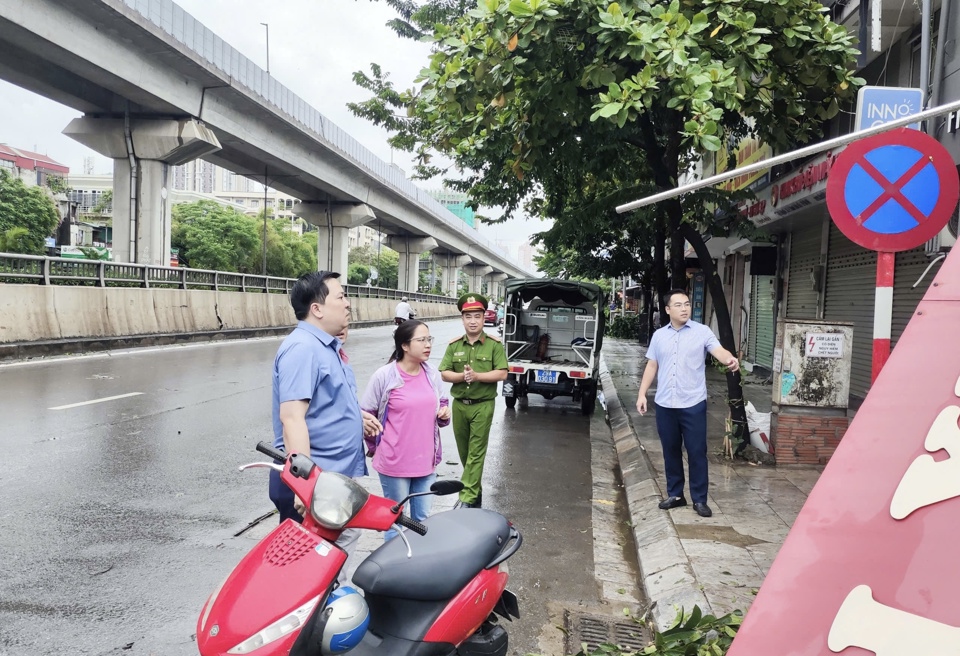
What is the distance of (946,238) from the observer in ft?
23.2

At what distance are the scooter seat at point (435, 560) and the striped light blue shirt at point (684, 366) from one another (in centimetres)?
330

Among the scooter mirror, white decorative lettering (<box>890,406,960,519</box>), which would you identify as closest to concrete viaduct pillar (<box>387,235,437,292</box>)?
the scooter mirror

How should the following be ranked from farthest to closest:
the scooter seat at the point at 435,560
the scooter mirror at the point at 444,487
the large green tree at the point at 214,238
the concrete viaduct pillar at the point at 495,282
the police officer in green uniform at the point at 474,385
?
the concrete viaduct pillar at the point at 495,282 < the large green tree at the point at 214,238 < the police officer in green uniform at the point at 474,385 < the scooter mirror at the point at 444,487 < the scooter seat at the point at 435,560

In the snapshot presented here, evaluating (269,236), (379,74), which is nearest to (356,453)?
(379,74)

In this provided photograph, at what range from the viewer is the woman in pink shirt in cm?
419

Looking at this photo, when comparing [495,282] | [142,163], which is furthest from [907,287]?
[495,282]

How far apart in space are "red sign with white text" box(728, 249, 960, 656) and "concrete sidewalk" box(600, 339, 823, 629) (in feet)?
6.61

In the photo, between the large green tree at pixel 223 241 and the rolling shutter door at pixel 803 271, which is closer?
the rolling shutter door at pixel 803 271

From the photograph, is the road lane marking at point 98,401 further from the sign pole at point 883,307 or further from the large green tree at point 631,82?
the sign pole at point 883,307

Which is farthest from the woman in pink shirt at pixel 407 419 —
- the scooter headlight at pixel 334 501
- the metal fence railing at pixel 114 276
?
the metal fence railing at pixel 114 276

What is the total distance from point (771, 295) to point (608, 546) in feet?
44.5

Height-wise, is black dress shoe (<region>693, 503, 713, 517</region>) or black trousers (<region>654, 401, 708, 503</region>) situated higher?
black trousers (<region>654, 401, 708, 503</region>)

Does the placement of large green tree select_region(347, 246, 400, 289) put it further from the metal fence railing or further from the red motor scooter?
the red motor scooter

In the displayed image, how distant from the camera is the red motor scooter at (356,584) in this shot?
206cm
